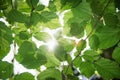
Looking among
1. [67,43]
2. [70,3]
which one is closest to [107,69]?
[67,43]

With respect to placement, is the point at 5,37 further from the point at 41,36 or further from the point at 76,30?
the point at 76,30

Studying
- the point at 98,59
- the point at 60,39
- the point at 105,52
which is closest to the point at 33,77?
the point at 60,39

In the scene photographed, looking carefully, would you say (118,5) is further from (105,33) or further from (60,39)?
(60,39)

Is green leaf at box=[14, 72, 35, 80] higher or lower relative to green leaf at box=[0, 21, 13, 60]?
lower

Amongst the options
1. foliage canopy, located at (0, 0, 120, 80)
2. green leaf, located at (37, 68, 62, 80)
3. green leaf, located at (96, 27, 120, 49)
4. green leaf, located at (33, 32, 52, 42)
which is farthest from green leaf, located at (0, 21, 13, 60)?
green leaf, located at (96, 27, 120, 49)

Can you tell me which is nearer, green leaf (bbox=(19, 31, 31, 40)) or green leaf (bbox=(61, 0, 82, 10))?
green leaf (bbox=(61, 0, 82, 10))

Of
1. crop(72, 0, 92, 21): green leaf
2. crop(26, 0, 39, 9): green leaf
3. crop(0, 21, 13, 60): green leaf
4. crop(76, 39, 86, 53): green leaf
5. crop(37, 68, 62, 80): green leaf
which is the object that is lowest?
crop(37, 68, 62, 80): green leaf

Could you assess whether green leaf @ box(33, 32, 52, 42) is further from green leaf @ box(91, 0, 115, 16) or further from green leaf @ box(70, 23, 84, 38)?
green leaf @ box(91, 0, 115, 16)
